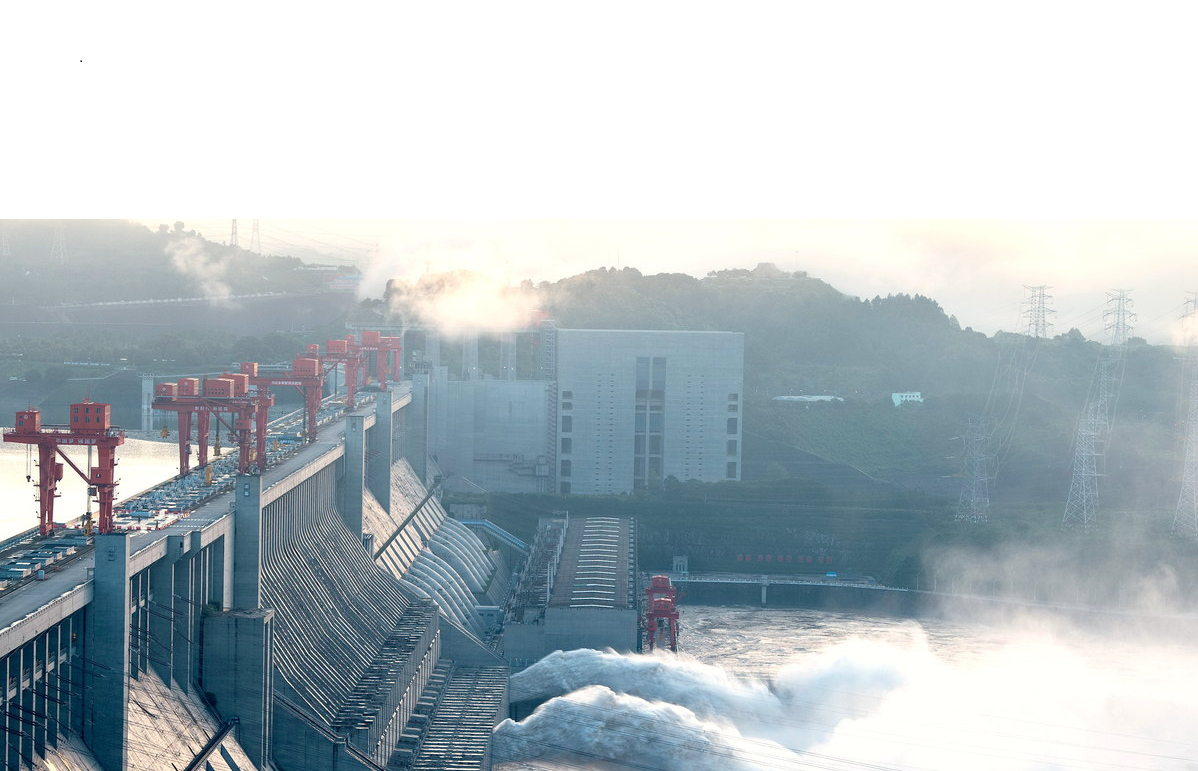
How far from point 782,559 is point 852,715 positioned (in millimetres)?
18934

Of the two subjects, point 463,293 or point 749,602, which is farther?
point 463,293

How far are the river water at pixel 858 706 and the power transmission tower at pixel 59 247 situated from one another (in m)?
77.8

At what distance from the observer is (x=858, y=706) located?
33.5 metres

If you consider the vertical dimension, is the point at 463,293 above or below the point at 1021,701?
above

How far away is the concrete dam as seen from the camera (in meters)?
18.1

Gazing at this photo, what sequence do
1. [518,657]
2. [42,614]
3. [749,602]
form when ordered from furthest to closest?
[749,602] < [518,657] < [42,614]

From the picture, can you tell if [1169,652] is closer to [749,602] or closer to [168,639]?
[749,602]

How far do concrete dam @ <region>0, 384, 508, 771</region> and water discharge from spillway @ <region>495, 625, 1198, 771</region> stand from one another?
5.43 feet

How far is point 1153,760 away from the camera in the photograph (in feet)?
101

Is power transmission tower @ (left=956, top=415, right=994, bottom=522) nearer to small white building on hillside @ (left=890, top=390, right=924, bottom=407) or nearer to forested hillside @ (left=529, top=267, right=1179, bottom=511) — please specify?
forested hillside @ (left=529, top=267, right=1179, bottom=511)

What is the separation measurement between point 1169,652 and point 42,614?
3455 centimetres

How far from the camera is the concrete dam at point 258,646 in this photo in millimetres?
18094

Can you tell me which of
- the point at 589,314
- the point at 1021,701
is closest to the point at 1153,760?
the point at 1021,701

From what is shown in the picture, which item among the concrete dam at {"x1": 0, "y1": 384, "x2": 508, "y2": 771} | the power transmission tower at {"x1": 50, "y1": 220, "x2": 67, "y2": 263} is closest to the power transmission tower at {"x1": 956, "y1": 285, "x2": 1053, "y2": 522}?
the concrete dam at {"x1": 0, "y1": 384, "x2": 508, "y2": 771}
